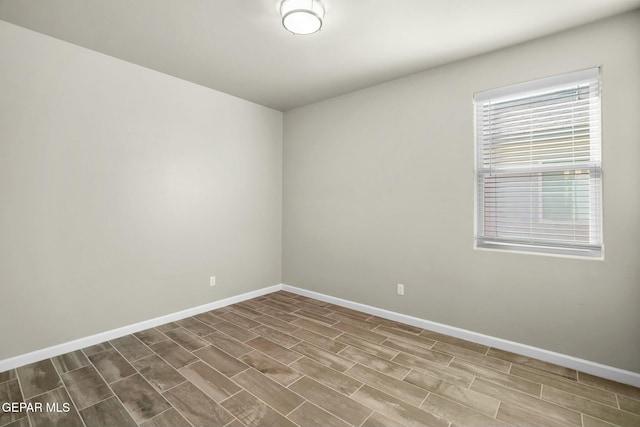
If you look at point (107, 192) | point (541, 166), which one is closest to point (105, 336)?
point (107, 192)

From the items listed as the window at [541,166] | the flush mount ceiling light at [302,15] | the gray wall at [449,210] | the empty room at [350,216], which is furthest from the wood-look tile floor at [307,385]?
the flush mount ceiling light at [302,15]

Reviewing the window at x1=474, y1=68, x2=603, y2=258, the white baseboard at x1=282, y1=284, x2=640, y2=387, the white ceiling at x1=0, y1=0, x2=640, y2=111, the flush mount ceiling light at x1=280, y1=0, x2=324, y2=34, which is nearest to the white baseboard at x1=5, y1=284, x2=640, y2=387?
the white baseboard at x1=282, y1=284, x2=640, y2=387

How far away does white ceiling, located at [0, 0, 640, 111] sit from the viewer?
7.08 ft

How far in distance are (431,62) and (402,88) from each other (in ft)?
1.36

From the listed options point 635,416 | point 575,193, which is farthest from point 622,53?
point 635,416

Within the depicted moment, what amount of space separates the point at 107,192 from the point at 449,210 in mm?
3357

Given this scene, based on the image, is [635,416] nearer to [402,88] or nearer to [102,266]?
[402,88]

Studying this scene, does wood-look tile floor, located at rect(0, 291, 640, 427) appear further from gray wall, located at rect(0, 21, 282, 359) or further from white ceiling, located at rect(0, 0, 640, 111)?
white ceiling, located at rect(0, 0, 640, 111)

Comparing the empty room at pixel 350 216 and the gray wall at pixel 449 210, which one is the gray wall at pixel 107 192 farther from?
the gray wall at pixel 449 210

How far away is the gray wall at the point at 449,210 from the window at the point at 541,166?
0.11 metres

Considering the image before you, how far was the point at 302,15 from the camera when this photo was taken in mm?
2129

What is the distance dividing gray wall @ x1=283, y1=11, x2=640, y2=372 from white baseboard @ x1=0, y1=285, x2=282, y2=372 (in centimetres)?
118

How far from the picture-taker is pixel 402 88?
11.0 ft

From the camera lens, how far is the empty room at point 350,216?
213 cm
